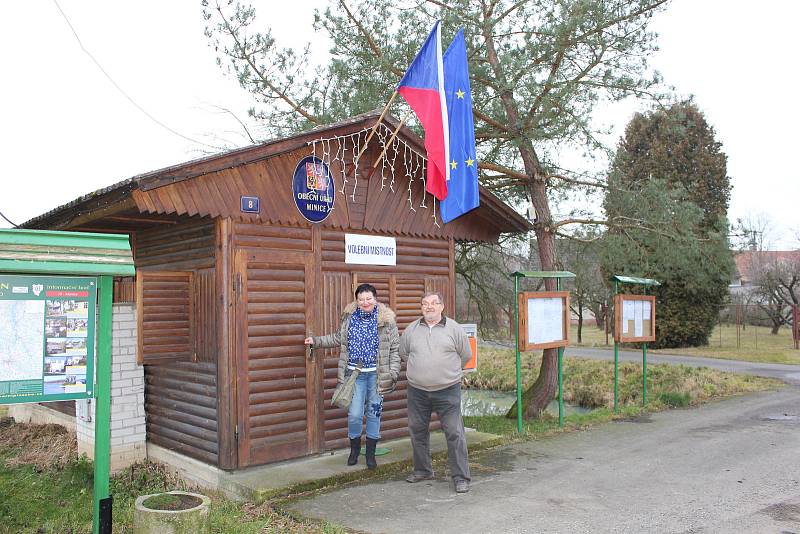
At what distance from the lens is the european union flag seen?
714 centimetres

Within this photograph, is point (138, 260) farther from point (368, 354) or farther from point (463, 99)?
point (463, 99)

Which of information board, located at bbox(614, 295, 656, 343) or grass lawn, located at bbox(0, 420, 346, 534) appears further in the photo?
information board, located at bbox(614, 295, 656, 343)

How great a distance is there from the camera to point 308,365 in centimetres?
702

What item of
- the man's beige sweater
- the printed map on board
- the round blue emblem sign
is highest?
the round blue emblem sign

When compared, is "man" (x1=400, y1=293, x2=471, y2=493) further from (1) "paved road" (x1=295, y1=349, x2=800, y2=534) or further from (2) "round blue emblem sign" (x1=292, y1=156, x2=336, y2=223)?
(2) "round blue emblem sign" (x1=292, y1=156, x2=336, y2=223)

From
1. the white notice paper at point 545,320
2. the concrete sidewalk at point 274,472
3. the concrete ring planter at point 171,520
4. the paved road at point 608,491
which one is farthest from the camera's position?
the white notice paper at point 545,320

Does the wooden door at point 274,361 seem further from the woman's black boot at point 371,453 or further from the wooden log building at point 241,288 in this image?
the woman's black boot at point 371,453

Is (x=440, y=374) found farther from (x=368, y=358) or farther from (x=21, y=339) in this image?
(x=21, y=339)

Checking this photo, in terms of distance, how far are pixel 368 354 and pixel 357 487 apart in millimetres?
1272

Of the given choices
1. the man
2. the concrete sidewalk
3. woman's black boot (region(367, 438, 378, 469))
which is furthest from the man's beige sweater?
the concrete sidewalk

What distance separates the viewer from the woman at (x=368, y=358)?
6543 millimetres

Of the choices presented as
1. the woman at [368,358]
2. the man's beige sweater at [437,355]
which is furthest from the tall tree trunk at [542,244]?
the man's beige sweater at [437,355]

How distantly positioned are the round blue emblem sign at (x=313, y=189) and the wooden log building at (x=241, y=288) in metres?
0.08

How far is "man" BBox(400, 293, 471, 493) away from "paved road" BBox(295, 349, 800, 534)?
39 cm
